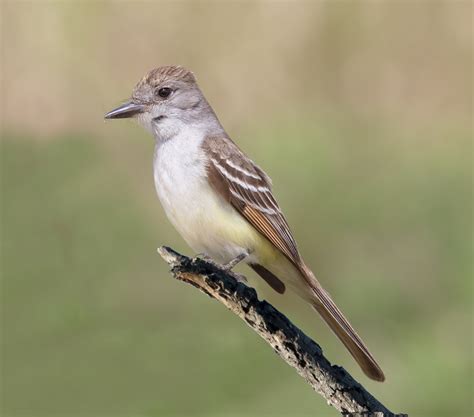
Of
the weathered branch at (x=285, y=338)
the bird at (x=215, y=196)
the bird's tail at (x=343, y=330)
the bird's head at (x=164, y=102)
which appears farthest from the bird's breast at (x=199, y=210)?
the weathered branch at (x=285, y=338)

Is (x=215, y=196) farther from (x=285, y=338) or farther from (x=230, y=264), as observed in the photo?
(x=285, y=338)

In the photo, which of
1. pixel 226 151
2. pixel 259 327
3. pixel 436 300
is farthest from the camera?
pixel 436 300

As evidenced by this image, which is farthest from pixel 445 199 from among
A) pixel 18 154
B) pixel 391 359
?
pixel 18 154

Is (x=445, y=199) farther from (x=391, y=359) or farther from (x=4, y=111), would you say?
(x=4, y=111)

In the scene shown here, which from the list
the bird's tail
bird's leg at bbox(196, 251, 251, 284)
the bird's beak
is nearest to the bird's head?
the bird's beak

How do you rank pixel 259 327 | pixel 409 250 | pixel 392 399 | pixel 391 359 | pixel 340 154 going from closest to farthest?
pixel 259 327 → pixel 392 399 → pixel 391 359 → pixel 409 250 → pixel 340 154

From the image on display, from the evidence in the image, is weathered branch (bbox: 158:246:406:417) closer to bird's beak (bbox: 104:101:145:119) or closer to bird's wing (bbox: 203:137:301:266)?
bird's wing (bbox: 203:137:301:266)

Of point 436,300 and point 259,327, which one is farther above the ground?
point 436,300
